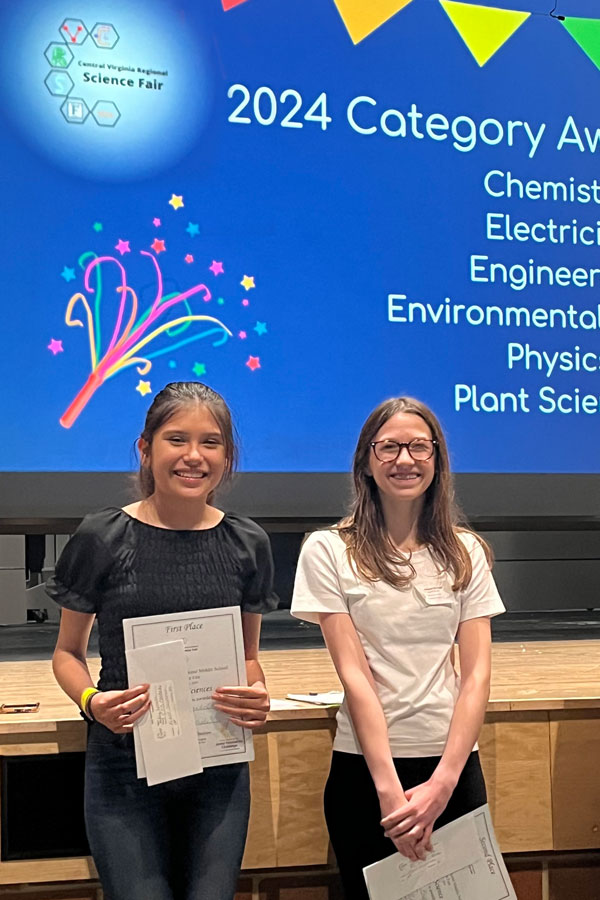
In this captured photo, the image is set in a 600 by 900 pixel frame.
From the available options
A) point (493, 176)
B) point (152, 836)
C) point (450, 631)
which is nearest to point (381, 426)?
→ point (450, 631)

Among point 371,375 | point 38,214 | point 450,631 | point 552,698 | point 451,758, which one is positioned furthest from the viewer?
point 371,375

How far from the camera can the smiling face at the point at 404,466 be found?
1911 mm

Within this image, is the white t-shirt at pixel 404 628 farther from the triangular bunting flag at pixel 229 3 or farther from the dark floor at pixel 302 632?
the triangular bunting flag at pixel 229 3

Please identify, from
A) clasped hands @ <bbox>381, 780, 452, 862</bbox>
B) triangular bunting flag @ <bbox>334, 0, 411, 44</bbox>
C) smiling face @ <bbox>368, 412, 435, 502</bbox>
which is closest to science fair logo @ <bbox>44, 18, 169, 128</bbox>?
triangular bunting flag @ <bbox>334, 0, 411, 44</bbox>

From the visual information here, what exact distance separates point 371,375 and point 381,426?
1.33 meters

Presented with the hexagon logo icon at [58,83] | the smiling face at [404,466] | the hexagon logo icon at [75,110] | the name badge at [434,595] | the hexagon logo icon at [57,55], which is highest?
the hexagon logo icon at [57,55]

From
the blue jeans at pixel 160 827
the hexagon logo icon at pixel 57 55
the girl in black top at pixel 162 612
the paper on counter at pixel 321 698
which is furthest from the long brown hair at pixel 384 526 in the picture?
the hexagon logo icon at pixel 57 55

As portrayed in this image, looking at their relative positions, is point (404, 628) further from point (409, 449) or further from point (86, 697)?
point (86, 697)

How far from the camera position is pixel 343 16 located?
10.9ft

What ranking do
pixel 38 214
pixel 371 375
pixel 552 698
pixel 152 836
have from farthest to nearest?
pixel 371 375 < pixel 38 214 < pixel 552 698 < pixel 152 836

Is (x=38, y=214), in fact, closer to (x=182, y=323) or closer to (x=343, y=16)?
(x=182, y=323)

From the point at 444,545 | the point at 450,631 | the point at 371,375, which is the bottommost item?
the point at 450,631

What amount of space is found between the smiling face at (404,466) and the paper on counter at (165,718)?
0.53 meters

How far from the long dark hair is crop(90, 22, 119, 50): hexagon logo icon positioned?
1845mm
